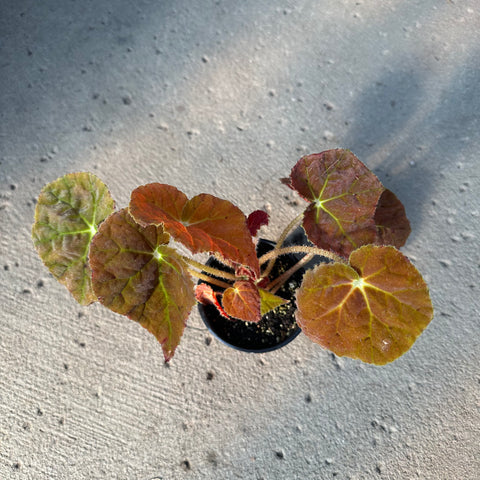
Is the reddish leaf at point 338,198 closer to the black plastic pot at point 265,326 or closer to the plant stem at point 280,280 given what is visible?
the plant stem at point 280,280

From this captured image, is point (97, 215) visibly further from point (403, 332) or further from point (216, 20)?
point (216, 20)

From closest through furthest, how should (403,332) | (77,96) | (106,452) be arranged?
(403,332)
(106,452)
(77,96)

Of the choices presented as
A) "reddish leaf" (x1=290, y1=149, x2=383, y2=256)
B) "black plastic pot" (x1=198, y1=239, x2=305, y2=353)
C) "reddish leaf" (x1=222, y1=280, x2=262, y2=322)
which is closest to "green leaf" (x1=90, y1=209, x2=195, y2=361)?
"reddish leaf" (x1=222, y1=280, x2=262, y2=322)

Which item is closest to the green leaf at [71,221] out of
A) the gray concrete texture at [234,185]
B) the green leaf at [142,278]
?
the green leaf at [142,278]

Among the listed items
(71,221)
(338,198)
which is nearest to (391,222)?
(338,198)

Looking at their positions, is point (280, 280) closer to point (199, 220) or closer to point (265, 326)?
point (265, 326)

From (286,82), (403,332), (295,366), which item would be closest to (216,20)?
(286,82)

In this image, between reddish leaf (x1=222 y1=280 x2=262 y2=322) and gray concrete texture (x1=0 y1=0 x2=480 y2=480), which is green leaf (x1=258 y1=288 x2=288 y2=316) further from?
gray concrete texture (x1=0 y1=0 x2=480 y2=480)
